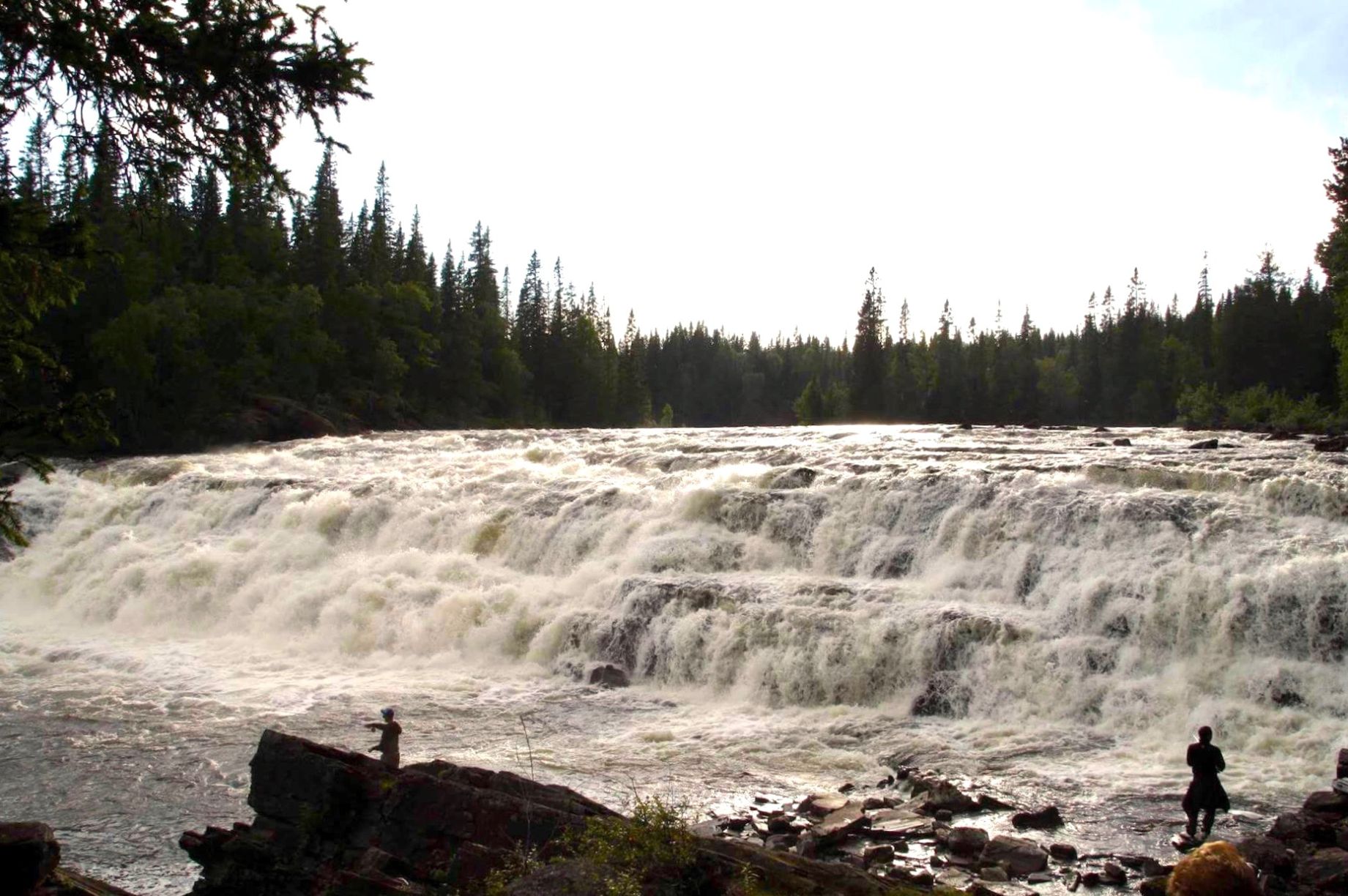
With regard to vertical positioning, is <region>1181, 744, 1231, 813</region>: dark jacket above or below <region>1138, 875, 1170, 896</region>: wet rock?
above

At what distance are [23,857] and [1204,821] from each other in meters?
10.5

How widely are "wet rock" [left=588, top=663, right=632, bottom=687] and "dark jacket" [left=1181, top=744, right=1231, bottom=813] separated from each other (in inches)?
349

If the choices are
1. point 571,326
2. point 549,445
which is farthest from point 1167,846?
point 571,326

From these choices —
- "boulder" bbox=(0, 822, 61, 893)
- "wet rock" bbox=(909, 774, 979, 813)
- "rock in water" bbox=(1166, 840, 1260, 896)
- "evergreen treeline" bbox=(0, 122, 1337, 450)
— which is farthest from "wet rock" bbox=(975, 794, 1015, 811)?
"evergreen treeline" bbox=(0, 122, 1337, 450)

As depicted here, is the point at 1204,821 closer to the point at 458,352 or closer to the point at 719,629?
the point at 719,629

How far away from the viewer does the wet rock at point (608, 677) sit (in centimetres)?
1611

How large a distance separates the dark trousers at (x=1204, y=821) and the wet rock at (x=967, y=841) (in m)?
2.06

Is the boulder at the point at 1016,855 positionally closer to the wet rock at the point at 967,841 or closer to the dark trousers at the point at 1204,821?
the wet rock at the point at 967,841

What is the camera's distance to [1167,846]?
9500mm

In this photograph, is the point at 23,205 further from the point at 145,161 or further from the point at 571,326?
the point at 571,326

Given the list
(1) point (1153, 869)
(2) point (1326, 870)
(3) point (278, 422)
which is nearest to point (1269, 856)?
→ (2) point (1326, 870)

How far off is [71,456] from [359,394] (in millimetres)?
22753

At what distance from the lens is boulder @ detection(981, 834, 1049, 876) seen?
29.6 feet

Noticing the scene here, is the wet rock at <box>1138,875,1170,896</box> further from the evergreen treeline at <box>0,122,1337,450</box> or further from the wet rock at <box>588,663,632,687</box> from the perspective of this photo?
the evergreen treeline at <box>0,122,1337,450</box>
